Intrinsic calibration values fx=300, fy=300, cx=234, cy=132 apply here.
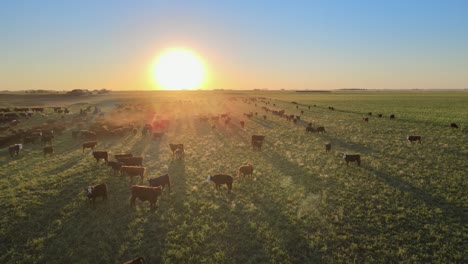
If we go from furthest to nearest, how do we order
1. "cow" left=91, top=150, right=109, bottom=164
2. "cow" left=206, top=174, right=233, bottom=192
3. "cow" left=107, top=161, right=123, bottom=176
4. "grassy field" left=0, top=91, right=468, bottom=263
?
1. "cow" left=91, top=150, right=109, bottom=164
2. "cow" left=107, top=161, right=123, bottom=176
3. "cow" left=206, top=174, right=233, bottom=192
4. "grassy field" left=0, top=91, right=468, bottom=263

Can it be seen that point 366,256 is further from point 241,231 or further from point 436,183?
point 436,183

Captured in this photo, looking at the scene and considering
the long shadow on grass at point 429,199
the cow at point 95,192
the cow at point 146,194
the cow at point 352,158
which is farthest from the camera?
the cow at point 352,158

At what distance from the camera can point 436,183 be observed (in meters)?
16.7

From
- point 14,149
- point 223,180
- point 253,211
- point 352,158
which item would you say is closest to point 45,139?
point 14,149

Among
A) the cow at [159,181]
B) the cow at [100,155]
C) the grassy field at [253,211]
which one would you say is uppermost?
the cow at [100,155]

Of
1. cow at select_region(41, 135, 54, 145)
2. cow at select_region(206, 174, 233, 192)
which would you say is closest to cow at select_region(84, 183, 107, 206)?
cow at select_region(206, 174, 233, 192)

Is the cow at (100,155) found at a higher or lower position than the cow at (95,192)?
higher

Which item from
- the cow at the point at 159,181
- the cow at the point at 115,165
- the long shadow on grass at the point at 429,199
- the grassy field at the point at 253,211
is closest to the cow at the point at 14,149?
the grassy field at the point at 253,211

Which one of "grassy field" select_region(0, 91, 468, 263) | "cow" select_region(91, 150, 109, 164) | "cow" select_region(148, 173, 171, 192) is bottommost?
"grassy field" select_region(0, 91, 468, 263)

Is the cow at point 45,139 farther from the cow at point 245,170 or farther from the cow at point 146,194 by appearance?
the cow at point 245,170

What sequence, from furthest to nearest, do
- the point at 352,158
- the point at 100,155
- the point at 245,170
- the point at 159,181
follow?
Result: the point at 100,155, the point at 352,158, the point at 245,170, the point at 159,181

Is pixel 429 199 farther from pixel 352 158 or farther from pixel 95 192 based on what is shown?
pixel 95 192

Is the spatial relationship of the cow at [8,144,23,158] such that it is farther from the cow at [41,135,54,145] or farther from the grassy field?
the cow at [41,135,54,145]

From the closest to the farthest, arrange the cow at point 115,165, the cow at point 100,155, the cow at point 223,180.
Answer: the cow at point 223,180 < the cow at point 115,165 < the cow at point 100,155
